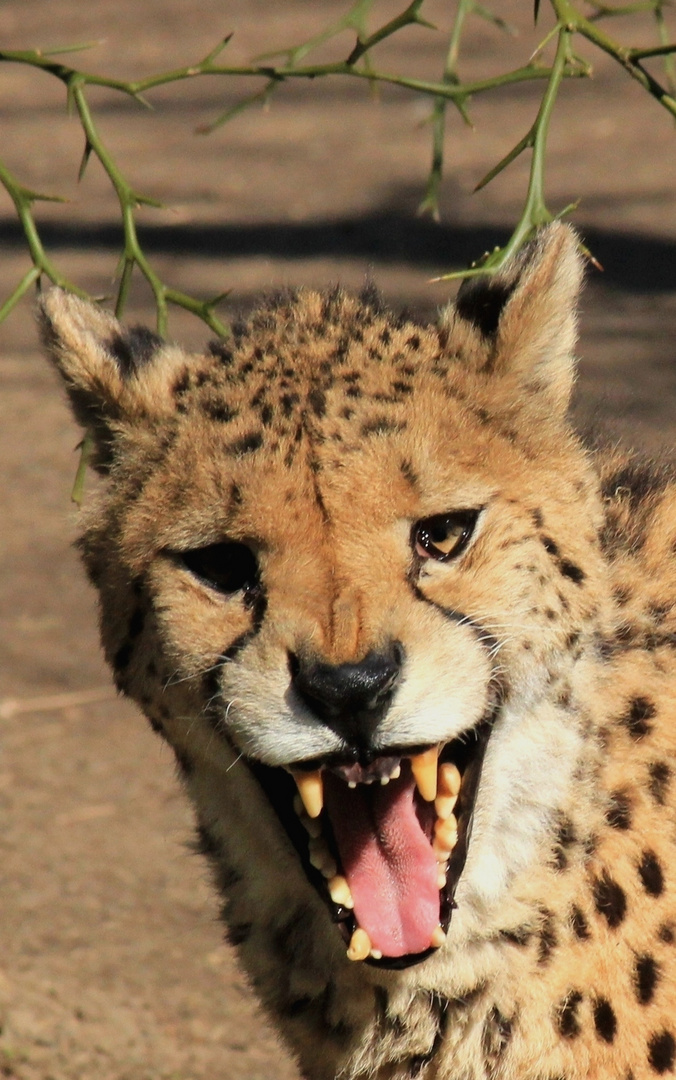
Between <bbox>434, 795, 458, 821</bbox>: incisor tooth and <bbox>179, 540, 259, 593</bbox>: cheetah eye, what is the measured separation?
0.42 metres

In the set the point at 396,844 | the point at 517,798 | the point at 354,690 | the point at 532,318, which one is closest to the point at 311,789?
the point at 396,844

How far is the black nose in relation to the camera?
7.34 ft

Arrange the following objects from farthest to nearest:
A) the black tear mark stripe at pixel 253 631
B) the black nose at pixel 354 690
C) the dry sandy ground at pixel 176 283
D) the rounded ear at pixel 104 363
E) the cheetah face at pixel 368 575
A: the dry sandy ground at pixel 176 283 < the rounded ear at pixel 104 363 < the black tear mark stripe at pixel 253 631 < the cheetah face at pixel 368 575 < the black nose at pixel 354 690

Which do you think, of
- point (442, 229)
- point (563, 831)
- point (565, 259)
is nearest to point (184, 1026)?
point (563, 831)

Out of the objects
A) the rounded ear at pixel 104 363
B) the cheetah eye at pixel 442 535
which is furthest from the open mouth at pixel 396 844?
the rounded ear at pixel 104 363

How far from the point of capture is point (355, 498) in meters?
2.48

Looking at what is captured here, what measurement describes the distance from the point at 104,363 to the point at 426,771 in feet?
3.04

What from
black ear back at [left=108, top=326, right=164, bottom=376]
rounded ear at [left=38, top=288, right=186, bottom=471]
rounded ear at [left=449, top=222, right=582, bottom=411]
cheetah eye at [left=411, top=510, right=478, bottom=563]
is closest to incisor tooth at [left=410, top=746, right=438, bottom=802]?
cheetah eye at [left=411, top=510, right=478, bottom=563]

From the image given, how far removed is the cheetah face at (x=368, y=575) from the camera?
2.37 metres

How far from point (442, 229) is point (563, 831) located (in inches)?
263

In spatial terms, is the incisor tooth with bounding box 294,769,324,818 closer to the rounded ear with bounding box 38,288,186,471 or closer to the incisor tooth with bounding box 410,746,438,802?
the incisor tooth with bounding box 410,746,438,802

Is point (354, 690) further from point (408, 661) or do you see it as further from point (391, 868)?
point (391, 868)

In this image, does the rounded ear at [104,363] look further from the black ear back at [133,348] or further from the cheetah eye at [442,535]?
the cheetah eye at [442,535]

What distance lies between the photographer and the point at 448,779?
2.50 metres
